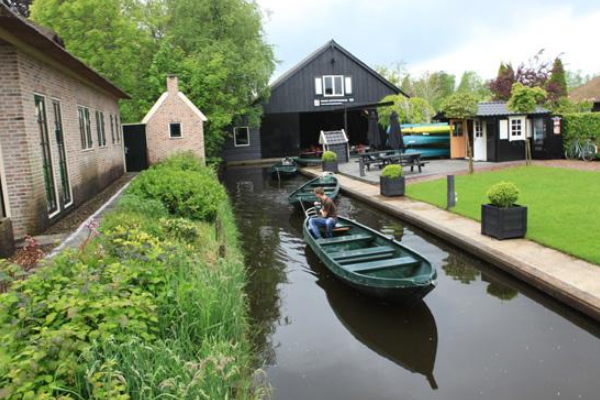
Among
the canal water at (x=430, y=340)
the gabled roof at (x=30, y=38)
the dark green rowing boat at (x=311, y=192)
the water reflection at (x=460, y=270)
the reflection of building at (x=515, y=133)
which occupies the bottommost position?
the canal water at (x=430, y=340)

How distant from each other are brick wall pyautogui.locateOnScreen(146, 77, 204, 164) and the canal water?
49.5ft

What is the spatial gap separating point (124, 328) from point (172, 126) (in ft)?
66.8

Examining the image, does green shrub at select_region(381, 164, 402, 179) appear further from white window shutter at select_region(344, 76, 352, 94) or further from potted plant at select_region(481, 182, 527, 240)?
white window shutter at select_region(344, 76, 352, 94)

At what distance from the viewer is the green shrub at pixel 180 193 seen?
10234 millimetres

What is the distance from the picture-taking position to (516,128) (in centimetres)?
2112

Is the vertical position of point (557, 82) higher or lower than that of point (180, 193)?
higher

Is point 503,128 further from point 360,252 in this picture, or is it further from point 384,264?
point 384,264

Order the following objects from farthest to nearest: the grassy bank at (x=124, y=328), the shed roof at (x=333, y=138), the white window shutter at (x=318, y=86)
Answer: the white window shutter at (x=318, y=86) → the shed roof at (x=333, y=138) → the grassy bank at (x=124, y=328)

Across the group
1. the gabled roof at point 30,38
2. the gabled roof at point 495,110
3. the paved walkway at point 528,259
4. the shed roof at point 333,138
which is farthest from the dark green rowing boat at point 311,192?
the shed roof at point 333,138

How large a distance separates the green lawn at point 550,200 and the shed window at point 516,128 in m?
3.05

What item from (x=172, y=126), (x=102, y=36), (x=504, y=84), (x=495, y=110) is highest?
(x=102, y=36)

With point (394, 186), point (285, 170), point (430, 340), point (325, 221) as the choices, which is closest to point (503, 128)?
point (394, 186)

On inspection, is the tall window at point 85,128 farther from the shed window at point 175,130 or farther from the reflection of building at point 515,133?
the reflection of building at point 515,133

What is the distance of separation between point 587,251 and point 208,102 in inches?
920
